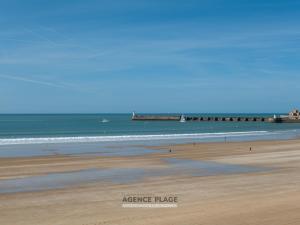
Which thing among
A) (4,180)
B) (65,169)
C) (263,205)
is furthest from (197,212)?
(65,169)

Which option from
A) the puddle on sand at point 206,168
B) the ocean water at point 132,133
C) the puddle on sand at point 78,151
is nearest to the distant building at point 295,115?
the ocean water at point 132,133

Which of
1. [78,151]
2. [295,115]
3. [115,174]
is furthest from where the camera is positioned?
[295,115]

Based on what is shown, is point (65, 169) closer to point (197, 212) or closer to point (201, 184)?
point (201, 184)

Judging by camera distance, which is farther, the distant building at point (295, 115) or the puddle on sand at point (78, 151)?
the distant building at point (295, 115)

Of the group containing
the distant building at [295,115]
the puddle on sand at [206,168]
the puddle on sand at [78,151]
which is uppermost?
the distant building at [295,115]

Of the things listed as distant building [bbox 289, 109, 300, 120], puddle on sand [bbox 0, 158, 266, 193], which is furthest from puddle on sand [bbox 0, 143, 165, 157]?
distant building [bbox 289, 109, 300, 120]

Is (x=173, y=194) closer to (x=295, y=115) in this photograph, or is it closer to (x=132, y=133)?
(x=132, y=133)

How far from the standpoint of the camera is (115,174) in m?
16.2

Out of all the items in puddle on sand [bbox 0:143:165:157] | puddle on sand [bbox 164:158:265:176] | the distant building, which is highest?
the distant building

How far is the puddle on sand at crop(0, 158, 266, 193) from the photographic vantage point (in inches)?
539

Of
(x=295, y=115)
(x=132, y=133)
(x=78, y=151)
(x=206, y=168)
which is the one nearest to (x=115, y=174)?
(x=206, y=168)

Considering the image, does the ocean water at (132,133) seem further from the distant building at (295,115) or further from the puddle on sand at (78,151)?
the distant building at (295,115)

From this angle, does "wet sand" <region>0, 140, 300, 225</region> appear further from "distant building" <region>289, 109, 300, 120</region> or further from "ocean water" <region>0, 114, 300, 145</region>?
"distant building" <region>289, 109, 300, 120</region>

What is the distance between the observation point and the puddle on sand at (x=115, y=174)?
13695mm
